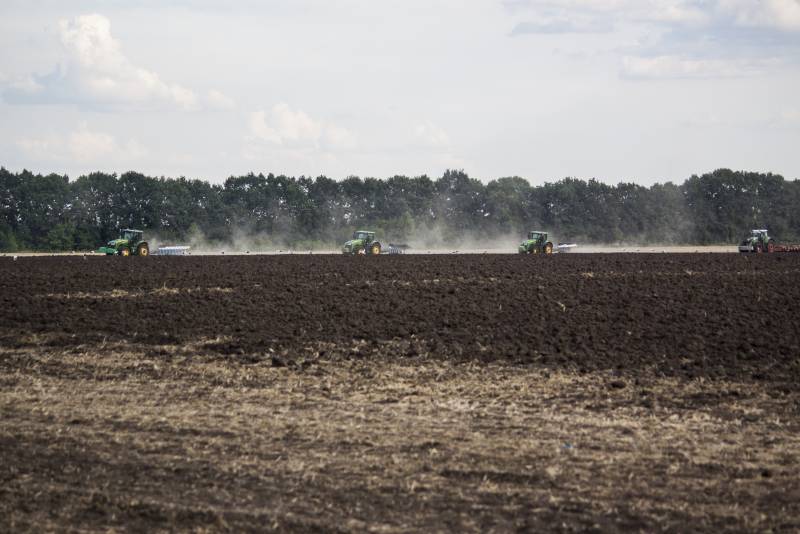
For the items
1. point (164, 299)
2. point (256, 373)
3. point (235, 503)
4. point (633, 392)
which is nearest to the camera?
point (235, 503)

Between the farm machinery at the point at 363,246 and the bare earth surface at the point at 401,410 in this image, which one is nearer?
the bare earth surface at the point at 401,410

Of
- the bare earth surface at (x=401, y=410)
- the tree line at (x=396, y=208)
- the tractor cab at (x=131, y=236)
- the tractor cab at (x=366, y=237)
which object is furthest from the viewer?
the tree line at (x=396, y=208)

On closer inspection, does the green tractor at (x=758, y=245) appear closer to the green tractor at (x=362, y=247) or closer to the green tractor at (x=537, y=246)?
the green tractor at (x=537, y=246)

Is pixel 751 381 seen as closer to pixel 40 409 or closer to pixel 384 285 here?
pixel 40 409

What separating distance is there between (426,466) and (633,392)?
5.83 m

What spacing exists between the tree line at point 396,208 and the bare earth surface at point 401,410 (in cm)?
7162

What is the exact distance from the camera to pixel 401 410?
1445cm

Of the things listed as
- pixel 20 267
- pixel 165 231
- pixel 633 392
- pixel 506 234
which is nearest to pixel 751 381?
pixel 633 392

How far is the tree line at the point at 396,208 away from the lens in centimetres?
9888

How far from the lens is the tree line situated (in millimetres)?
98875

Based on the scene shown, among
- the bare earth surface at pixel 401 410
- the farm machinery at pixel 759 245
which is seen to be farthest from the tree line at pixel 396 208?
the bare earth surface at pixel 401 410

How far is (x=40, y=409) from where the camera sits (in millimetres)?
14500

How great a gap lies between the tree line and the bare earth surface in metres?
71.6

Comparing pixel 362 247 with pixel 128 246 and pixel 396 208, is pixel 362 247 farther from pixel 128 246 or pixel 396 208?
pixel 396 208
